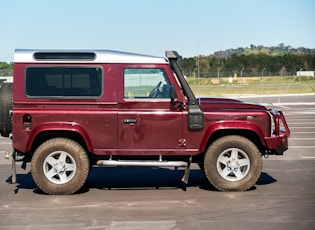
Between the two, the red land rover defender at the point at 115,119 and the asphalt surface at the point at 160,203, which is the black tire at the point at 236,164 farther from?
the asphalt surface at the point at 160,203

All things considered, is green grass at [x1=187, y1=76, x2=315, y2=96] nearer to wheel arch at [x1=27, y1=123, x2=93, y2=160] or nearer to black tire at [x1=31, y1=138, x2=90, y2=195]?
wheel arch at [x1=27, y1=123, x2=93, y2=160]

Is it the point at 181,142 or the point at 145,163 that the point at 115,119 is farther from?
the point at 181,142

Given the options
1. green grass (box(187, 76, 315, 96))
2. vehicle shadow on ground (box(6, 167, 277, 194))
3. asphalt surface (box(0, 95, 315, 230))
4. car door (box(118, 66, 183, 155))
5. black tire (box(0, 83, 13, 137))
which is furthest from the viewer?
green grass (box(187, 76, 315, 96))

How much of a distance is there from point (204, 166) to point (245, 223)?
2143 mm

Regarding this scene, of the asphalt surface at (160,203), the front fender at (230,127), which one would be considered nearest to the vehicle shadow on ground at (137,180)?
the asphalt surface at (160,203)

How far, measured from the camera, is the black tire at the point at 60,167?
8.70 meters

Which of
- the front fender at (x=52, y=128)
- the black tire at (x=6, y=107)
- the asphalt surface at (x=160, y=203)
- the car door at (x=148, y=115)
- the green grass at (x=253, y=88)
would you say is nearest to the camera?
the asphalt surface at (x=160, y=203)

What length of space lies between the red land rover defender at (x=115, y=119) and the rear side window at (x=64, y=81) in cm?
2

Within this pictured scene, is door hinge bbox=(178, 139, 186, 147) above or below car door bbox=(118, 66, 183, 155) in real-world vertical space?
below

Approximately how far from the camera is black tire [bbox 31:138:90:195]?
8.70m

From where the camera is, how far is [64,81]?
8.78 metres

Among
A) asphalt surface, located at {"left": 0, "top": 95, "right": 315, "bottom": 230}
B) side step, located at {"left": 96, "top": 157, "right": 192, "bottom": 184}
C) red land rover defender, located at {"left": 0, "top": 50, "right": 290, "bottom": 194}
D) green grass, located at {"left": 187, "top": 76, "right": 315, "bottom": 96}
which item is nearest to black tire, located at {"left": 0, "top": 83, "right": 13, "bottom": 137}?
red land rover defender, located at {"left": 0, "top": 50, "right": 290, "bottom": 194}

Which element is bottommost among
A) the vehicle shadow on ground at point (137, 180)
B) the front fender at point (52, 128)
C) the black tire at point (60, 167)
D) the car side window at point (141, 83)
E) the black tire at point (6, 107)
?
the vehicle shadow on ground at point (137, 180)

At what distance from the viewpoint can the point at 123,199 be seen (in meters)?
8.38
